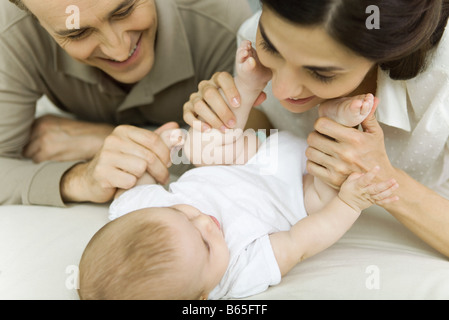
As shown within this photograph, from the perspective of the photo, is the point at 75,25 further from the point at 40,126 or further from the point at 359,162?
the point at 359,162

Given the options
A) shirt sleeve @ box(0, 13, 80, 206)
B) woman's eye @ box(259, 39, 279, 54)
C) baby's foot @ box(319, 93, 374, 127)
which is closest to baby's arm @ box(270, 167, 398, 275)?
baby's foot @ box(319, 93, 374, 127)

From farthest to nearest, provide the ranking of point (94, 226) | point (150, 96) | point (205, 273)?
point (150, 96), point (94, 226), point (205, 273)

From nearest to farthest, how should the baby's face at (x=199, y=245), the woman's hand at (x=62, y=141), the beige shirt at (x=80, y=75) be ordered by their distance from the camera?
1. the baby's face at (x=199, y=245)
2. the beige shirt at (x=80, y=75)
3. the woman's hand at (x=62, y=141)

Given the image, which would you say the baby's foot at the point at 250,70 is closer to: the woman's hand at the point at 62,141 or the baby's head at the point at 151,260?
the baby's head at the point at 151,260

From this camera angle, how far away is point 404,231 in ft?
4.15

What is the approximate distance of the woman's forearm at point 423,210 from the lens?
1.11 m

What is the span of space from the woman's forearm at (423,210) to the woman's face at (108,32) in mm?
846

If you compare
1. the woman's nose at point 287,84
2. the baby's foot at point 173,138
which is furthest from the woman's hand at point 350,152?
the baby's foot at point 173,138

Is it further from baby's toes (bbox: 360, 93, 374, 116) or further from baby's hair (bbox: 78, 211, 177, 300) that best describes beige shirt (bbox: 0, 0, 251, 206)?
baby's toes (bbox: 360, 93, 374, 116)

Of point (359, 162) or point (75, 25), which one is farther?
point (75, 25)

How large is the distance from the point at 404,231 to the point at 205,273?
A: 0.63 meters

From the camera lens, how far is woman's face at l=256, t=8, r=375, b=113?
2.91 feet

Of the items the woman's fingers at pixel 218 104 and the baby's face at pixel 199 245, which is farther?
the woman's fingers at pixel 218 104

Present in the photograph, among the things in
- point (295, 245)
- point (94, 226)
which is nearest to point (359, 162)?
point (295, 245)
